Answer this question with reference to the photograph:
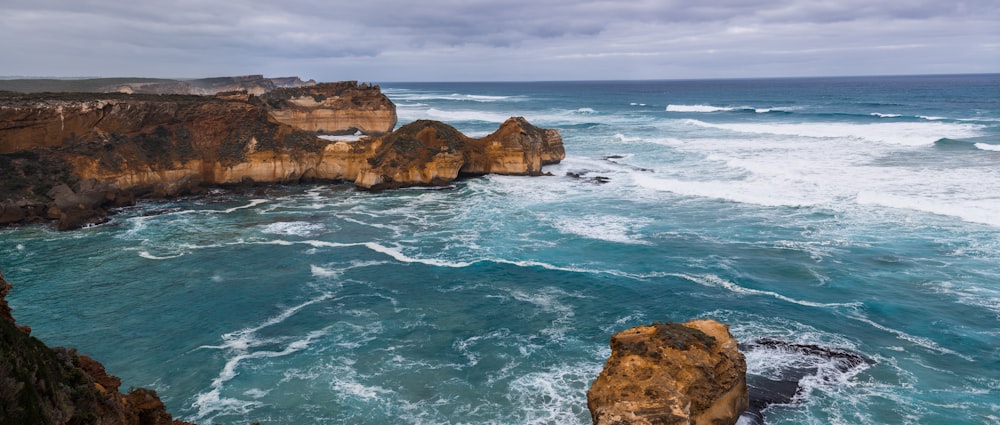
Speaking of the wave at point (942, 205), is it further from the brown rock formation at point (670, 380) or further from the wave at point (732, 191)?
the brown rock formation at point (670, 380)

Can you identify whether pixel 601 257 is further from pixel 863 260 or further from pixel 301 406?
pixel 301 406

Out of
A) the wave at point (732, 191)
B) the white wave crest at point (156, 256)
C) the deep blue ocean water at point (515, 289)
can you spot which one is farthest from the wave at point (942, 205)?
the white wave crest at point (156, 256)

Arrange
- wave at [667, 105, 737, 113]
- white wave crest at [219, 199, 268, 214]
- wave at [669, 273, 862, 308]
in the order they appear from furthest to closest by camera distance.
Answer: wave at [667, 105, 737, 113], white wave crest at [219, 199, 268, 214], wave at [669, 273, 862, 308]

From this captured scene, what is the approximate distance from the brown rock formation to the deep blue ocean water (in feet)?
7.26

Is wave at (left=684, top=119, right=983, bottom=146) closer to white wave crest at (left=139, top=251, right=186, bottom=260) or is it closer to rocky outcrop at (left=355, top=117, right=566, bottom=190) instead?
rocky outcrop at (left=355, top=117, right=566, bottom=190)

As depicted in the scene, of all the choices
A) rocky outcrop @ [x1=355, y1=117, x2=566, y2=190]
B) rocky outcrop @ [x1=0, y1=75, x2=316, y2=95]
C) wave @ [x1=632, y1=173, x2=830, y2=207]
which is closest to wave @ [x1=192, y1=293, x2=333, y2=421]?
rocky outcrop @ [x1=355, y1=117, x2=566, y2=190]

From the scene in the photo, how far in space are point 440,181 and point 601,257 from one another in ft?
58.7

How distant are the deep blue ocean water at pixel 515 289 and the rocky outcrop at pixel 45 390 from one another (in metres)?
6.32

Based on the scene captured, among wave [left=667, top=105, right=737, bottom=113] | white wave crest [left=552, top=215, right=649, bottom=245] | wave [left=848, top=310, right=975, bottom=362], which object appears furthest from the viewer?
wave [left=667, top=105, right=737, bottom=113]

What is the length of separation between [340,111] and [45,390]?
55.2m

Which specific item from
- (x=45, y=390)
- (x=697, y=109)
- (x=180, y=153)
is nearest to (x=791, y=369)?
(x=45, y=390)

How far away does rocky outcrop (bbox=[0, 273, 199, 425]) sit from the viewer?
6926mm

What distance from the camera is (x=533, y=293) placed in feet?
73.9

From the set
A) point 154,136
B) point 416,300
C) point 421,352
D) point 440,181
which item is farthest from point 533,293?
point 154,136
